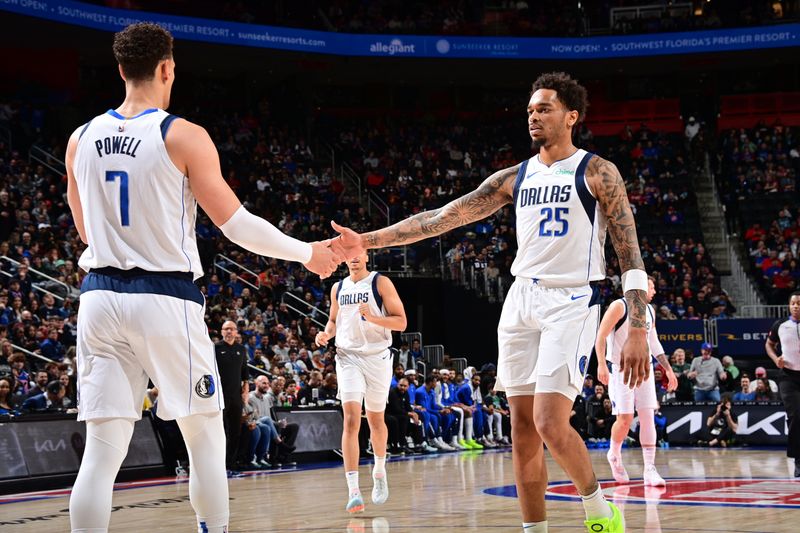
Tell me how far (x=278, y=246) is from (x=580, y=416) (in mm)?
18599

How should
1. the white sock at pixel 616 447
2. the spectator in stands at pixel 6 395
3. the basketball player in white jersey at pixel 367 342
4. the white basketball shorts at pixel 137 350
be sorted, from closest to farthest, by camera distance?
the white basketball shorts at pixel 137 350 → the basketball player in white jersey at pixel 367 342 → the white sock at pixel 616 447 → the spectator in stands at pixel 6 395

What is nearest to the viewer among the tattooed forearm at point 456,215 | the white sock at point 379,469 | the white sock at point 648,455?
the tattooed forearm at point 456,215

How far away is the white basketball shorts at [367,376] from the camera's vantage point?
1027 centimetres

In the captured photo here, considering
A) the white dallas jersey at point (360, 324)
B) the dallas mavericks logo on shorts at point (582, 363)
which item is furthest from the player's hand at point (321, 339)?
the dallas mavericks logo on shorts at point (582, 363)

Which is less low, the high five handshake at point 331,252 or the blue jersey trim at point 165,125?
the blue jersey trim at point 165,125

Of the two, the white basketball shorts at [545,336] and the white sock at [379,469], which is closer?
the white basketball shorts at [545,336]

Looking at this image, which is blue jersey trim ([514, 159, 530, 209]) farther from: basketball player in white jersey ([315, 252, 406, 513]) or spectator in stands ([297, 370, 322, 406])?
spectator in stands ([297, 370, 322, 406])

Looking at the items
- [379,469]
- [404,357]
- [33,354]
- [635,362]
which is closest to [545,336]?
[635,362]

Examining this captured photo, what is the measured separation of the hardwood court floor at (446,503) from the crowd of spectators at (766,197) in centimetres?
1399

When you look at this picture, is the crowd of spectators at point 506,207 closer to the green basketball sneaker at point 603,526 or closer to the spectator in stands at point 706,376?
the spectator in stands at point 706,376

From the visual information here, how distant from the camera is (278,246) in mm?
4754

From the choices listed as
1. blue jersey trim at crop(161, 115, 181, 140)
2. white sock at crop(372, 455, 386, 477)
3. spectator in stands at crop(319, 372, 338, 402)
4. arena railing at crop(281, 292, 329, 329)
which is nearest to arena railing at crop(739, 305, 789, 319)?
arena railing at crop(281, 292, 329, 329)

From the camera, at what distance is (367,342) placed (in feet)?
34.3

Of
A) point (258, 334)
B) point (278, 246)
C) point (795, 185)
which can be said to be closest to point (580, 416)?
point (258, 334)
